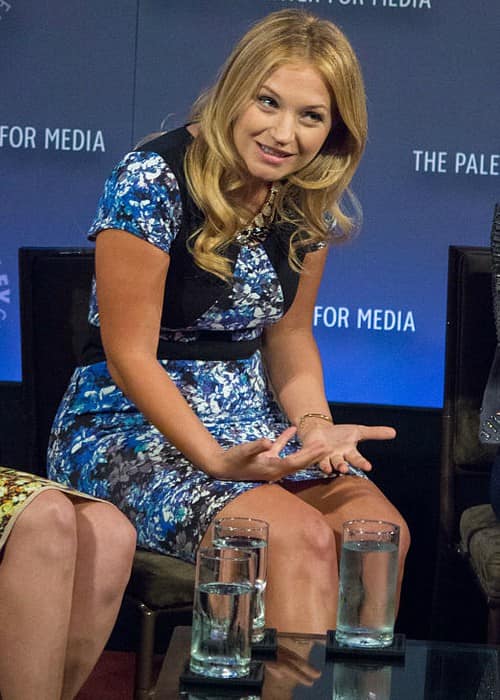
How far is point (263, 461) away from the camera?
7.23ft

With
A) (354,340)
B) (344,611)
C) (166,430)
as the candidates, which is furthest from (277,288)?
(354,340)

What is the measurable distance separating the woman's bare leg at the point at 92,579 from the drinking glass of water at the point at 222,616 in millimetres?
509

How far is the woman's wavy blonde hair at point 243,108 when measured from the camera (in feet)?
7.91

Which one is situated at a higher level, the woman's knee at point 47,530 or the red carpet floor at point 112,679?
the woman's knee at point 47,530

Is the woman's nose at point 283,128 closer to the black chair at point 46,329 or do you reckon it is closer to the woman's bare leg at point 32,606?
the black chair at point 46,329

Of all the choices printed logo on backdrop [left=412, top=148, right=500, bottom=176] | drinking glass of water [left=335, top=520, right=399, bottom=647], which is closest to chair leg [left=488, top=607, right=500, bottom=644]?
drinking glass of water [left=335, top=520, right=399, bottom=647]

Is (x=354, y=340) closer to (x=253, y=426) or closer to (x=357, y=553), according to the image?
(x=253, y=426)

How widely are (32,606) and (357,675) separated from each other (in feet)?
1.74

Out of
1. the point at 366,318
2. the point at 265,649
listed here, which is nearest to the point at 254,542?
the point at 265,649

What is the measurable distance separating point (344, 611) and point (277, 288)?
895 millimetres

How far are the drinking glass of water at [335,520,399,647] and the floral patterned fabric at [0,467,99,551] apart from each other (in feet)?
1.73

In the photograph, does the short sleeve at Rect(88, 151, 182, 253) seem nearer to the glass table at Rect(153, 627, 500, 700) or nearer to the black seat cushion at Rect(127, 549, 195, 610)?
the black seat cushion at Rect(127, 549, 195, 610)

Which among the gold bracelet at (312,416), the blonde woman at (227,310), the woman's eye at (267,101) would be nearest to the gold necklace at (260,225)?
the blonde woman at (227,310)

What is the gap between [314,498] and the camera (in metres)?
2.40
